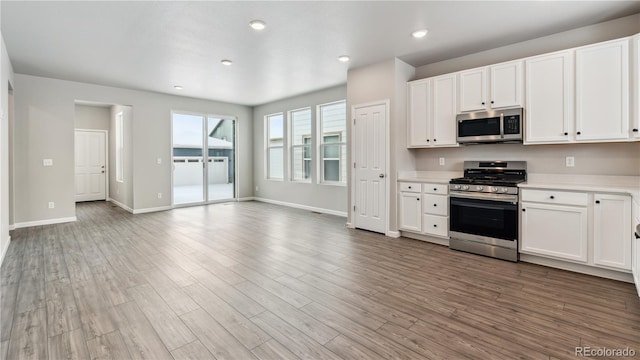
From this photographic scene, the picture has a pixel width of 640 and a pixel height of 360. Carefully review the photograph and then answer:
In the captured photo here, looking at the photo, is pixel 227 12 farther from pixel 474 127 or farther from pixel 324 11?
pixel 474 127

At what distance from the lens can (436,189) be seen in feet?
13.7

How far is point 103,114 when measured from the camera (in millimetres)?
8695

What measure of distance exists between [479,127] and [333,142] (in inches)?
122

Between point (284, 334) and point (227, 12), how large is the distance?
3040 mm

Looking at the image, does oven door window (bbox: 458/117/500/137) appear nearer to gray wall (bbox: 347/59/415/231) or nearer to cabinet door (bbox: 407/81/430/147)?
cabinet door (bbox: 407/81/430/147)

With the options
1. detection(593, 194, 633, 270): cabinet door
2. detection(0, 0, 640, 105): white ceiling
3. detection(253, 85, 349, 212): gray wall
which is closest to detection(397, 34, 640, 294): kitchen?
detection(593, 194, 633, 270): cabinet door

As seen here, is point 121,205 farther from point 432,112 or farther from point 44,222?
point 432,112

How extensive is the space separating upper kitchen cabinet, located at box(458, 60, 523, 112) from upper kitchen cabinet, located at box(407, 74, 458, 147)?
0.16 m

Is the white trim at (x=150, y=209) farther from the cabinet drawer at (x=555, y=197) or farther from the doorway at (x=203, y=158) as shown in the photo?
the cabinet drawer at (x=555, y=197)

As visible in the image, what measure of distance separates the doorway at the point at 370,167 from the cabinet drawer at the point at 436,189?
0.61 m

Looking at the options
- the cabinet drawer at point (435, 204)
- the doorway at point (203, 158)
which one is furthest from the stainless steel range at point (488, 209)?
the doorway at point (203, 158)

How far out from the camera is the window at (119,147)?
25.0 ft

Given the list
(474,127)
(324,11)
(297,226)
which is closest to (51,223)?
(297,226)

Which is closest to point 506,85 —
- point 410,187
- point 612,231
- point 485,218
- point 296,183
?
point 485,218
